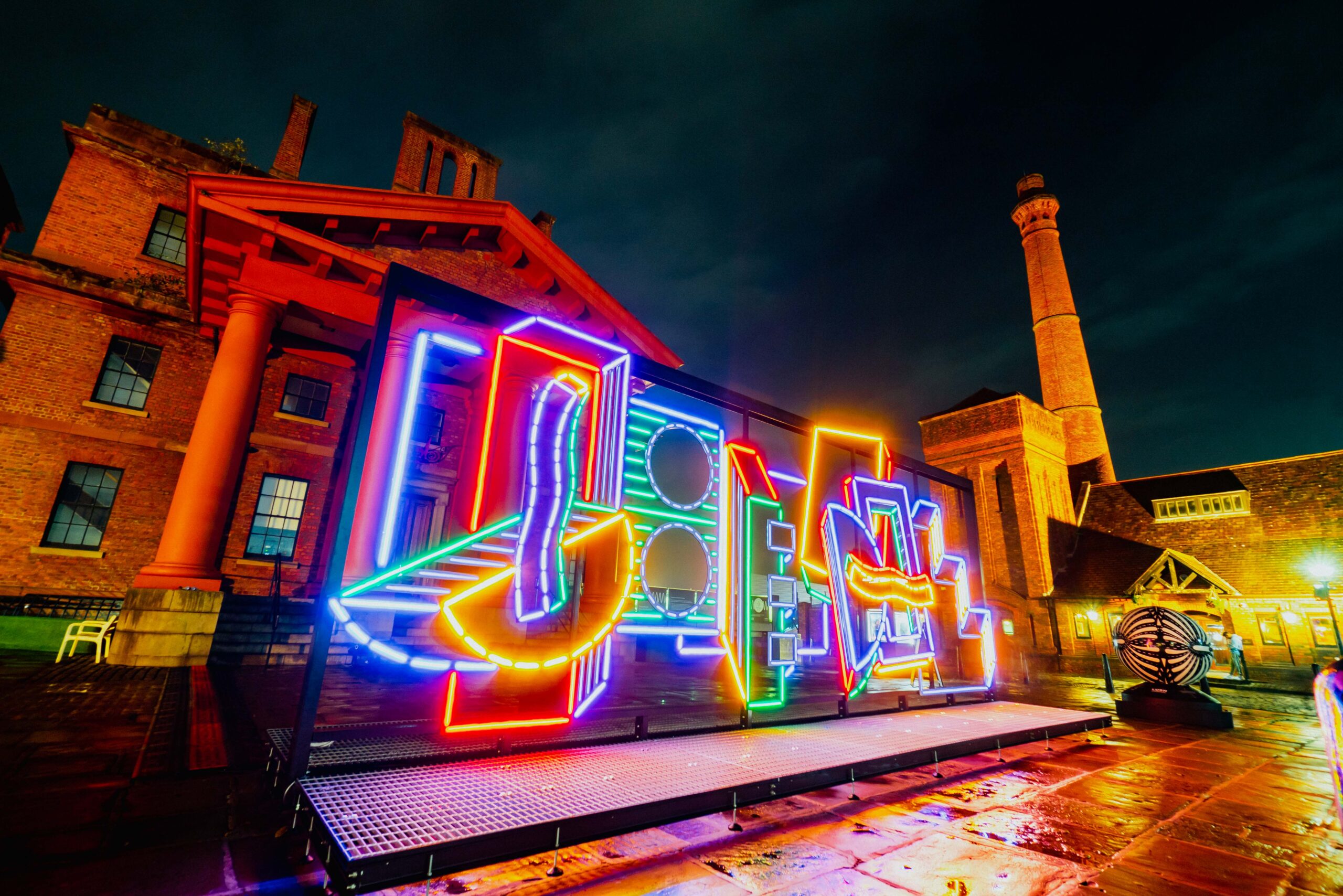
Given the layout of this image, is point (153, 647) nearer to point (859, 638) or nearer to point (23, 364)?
point (23, 364)

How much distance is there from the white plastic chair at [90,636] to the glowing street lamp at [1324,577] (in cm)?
3664

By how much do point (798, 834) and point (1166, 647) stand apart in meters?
9.41

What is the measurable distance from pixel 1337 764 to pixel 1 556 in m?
19.9

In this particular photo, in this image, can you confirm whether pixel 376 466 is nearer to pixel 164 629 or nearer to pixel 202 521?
pixel 202 521

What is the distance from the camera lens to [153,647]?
8914 millimetres

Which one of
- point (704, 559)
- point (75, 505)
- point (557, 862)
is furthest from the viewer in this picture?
point (75, 505)

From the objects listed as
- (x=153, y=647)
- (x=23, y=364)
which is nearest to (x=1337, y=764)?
(x=153, y=647)

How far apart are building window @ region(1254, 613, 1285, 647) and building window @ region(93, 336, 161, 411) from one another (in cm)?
4175

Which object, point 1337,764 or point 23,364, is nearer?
point 1337,764

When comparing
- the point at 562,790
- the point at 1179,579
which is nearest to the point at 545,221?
the point at 562,790

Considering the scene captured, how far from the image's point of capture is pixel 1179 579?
23.6 metres

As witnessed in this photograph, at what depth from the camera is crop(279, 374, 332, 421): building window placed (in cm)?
1479

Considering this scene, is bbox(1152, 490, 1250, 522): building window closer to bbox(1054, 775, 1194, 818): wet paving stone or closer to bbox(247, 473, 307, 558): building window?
bbox(1054, 775, 1194, 818): wet paving stone

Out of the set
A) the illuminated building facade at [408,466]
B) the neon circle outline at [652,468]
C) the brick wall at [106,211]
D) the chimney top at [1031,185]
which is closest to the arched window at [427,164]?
the illuminated building facade at [408,466]
